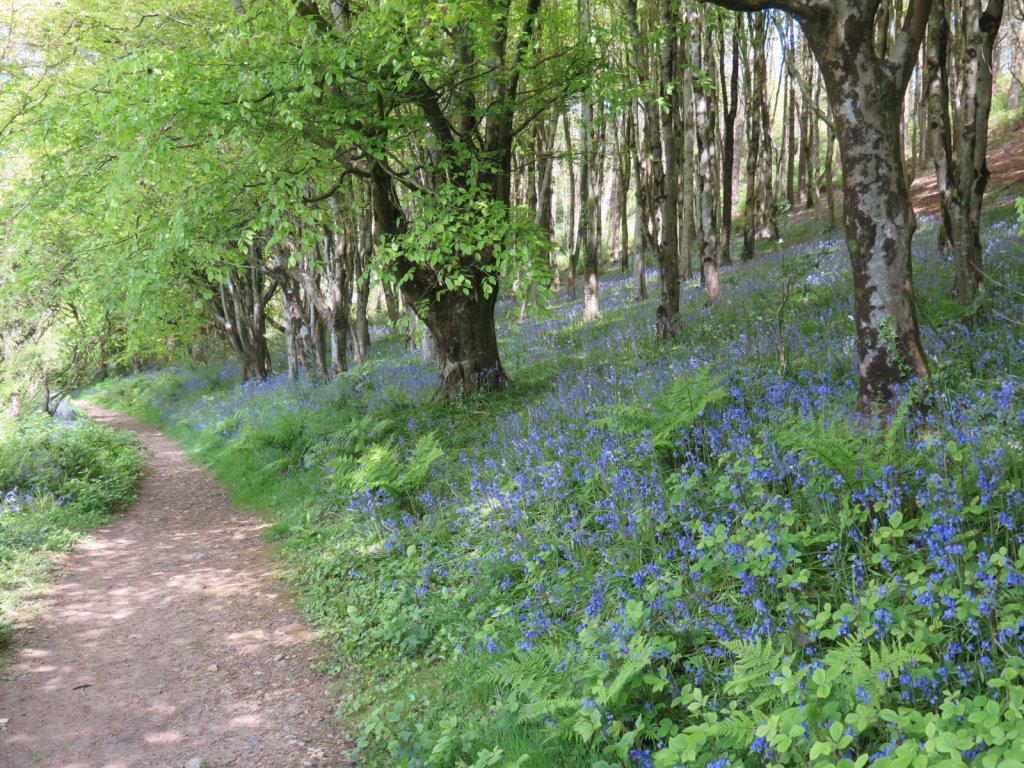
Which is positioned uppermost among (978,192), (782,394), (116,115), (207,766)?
(116,115)

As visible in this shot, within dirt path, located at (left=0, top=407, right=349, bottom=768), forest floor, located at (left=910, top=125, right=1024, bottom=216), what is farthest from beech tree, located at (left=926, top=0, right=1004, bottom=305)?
forest floor, located at (left=910, top=125, right=1024, bottom=216)

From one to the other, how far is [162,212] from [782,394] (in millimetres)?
8920

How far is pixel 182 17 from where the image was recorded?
13406mm

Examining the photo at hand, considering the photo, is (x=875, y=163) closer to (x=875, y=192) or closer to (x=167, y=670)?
(x=875, y=192)

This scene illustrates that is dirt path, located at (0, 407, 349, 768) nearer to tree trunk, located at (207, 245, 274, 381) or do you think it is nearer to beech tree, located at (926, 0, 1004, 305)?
beech tree, located at (926, 0, 1004, 305)

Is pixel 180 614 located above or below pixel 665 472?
below

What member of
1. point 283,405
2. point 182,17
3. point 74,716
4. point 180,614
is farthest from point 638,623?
point 182,17

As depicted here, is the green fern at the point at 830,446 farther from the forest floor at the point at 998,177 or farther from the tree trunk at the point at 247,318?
the tree trunk at the point at 247,318

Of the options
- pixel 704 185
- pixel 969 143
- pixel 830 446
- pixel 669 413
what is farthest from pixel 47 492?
pixel 704 185

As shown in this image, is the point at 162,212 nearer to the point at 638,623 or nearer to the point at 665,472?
the point at 665,472

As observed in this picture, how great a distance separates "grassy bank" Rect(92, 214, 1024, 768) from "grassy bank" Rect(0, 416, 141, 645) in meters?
2.76

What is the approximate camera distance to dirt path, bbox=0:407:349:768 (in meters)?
4.40

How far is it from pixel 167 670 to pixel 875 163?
6821 millimetres

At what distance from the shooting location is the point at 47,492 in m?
9.90
